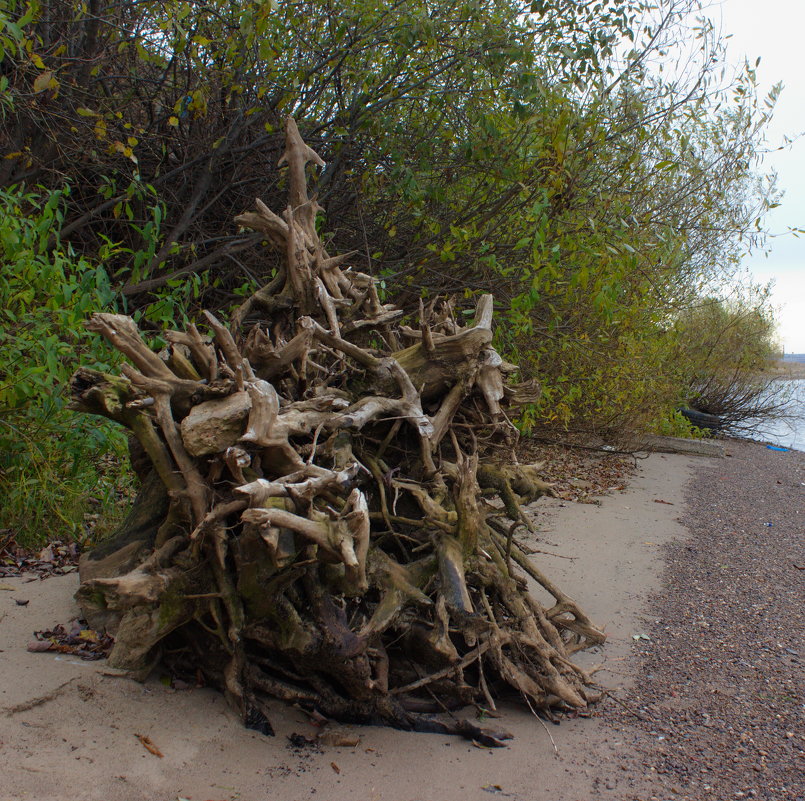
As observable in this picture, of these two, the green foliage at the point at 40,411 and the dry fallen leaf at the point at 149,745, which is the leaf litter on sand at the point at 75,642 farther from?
the green foliage at the point at 40,411

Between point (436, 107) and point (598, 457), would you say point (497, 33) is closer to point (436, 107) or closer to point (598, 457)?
point (436, 107)

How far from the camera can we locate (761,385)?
727 inches

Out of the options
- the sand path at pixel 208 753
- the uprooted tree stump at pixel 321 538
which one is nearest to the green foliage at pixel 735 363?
the uprooted tree stump at pixel 321 538

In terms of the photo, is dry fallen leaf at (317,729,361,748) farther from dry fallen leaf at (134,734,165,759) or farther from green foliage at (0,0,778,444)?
green foliage at (0,0,778,444)

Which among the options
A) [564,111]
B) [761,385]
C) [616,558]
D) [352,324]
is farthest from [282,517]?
[761,385]

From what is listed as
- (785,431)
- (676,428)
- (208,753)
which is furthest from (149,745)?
(785,431)

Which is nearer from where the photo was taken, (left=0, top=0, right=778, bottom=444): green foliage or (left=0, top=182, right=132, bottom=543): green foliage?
(left=0, top=182, right=132, bottom=543): green foliage

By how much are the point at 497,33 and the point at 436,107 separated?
2.98 feet

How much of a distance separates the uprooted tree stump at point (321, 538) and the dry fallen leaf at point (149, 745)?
1.28 feet

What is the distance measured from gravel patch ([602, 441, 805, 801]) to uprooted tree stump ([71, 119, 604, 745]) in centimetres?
42

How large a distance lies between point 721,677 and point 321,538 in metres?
2.58

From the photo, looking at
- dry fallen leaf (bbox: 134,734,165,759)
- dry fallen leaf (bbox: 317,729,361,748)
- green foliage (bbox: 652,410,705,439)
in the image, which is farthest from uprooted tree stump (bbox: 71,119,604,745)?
green foliage (bbox: 652,410,705,439)

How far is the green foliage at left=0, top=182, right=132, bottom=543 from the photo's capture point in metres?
4.56

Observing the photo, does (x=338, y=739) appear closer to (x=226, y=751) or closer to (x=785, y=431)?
(x=226, y=751)
